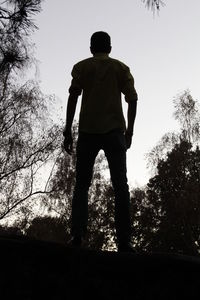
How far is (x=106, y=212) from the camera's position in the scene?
27250mm

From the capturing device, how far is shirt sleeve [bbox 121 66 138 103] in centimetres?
380

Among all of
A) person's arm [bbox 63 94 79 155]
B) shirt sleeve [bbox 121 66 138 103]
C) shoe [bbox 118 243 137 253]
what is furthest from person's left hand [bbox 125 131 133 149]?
shoe [bbox 118 243 137 253]

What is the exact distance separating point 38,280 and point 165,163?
2490 cm

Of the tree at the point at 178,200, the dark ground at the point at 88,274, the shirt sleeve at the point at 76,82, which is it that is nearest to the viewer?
the dark ground at the point at 88,274

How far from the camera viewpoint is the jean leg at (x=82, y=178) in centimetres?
356

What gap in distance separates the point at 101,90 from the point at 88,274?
1.67m

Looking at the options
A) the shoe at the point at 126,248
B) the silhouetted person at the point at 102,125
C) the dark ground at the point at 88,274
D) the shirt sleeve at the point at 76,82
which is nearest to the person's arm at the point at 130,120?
the silhouetted person at the point at 102,125

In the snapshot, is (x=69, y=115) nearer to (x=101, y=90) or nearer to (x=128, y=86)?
(x=101, y=90)

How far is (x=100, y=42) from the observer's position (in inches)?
153

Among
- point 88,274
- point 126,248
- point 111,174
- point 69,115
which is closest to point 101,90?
point 69,115

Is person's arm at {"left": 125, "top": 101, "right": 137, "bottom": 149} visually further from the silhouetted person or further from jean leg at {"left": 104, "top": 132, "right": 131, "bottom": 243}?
jean leg at {"left": 104, "top": 132, "right": 131, "bottom": 243}

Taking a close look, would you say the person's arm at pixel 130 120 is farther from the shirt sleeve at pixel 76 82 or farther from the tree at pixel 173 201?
the tree at pixel 173 201

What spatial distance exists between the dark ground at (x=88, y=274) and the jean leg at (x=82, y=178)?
781 millimetres

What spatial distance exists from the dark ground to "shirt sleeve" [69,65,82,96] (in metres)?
1.57
